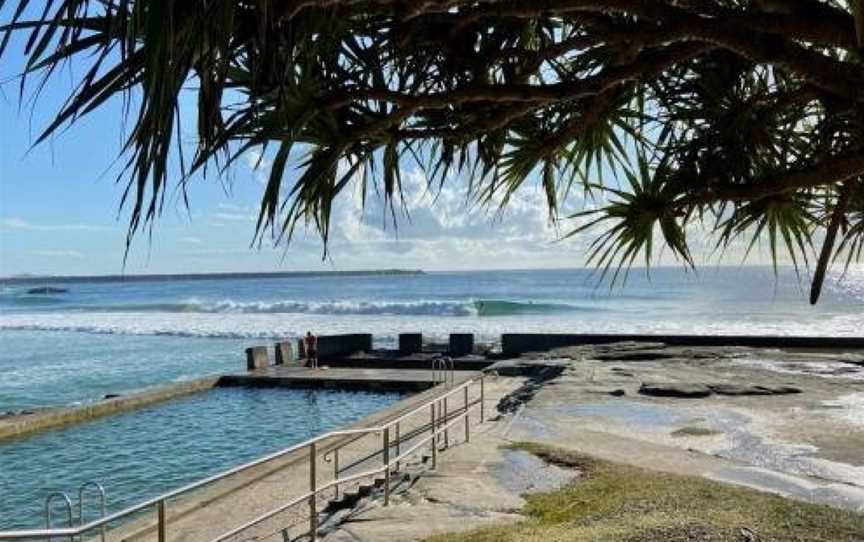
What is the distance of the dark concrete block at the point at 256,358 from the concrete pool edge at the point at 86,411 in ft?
8.33

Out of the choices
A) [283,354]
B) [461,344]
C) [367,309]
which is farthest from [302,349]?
[367,309]

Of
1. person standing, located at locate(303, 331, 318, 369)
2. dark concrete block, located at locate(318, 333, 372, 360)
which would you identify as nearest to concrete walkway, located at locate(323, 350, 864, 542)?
person standing, located at locate(303, 331, 318, 369)

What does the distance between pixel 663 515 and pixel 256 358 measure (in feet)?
73.0

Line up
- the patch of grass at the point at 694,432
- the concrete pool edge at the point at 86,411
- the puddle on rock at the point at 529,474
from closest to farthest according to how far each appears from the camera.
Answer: the puddle on rock at the point at 529,474 < the patch of grass at the point at 694,432 < the concrete pool edge at the point at 86,411

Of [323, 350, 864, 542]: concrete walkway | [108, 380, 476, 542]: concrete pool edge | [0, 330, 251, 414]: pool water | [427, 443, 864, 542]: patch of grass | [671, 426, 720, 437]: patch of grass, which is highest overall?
[427, 443, 864, 542]: patch of grass

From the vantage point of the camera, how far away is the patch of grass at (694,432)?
11492mm

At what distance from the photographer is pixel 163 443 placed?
17.4 meters

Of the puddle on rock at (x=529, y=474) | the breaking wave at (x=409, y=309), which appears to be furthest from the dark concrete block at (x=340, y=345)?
the breaking wave at (x=409, y=309)

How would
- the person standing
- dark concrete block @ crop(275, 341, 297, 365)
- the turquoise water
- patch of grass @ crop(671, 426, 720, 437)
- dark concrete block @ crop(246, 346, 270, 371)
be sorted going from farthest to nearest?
dark concrete block @ crop(275, 341, 297, 365)
the person standing
dark concrete block @ crop(246, 346, 270, 371)
the turquoise water
patch of grass @ crop(671, 426, 720, 437)

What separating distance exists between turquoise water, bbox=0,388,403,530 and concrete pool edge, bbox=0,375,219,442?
29 cm

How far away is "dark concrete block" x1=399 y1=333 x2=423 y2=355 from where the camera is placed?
1195 inches

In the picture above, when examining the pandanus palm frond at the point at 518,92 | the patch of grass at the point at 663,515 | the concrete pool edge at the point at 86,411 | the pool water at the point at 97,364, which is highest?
the pandanus palm frond at the point at 518,92

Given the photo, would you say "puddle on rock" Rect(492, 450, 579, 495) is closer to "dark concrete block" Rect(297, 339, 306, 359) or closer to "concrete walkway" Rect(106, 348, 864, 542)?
"concrete walkway" Rect(106, 348, 864, 542)

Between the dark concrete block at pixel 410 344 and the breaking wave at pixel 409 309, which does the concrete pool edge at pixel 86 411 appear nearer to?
the dark concrete block at pixel 410 344
